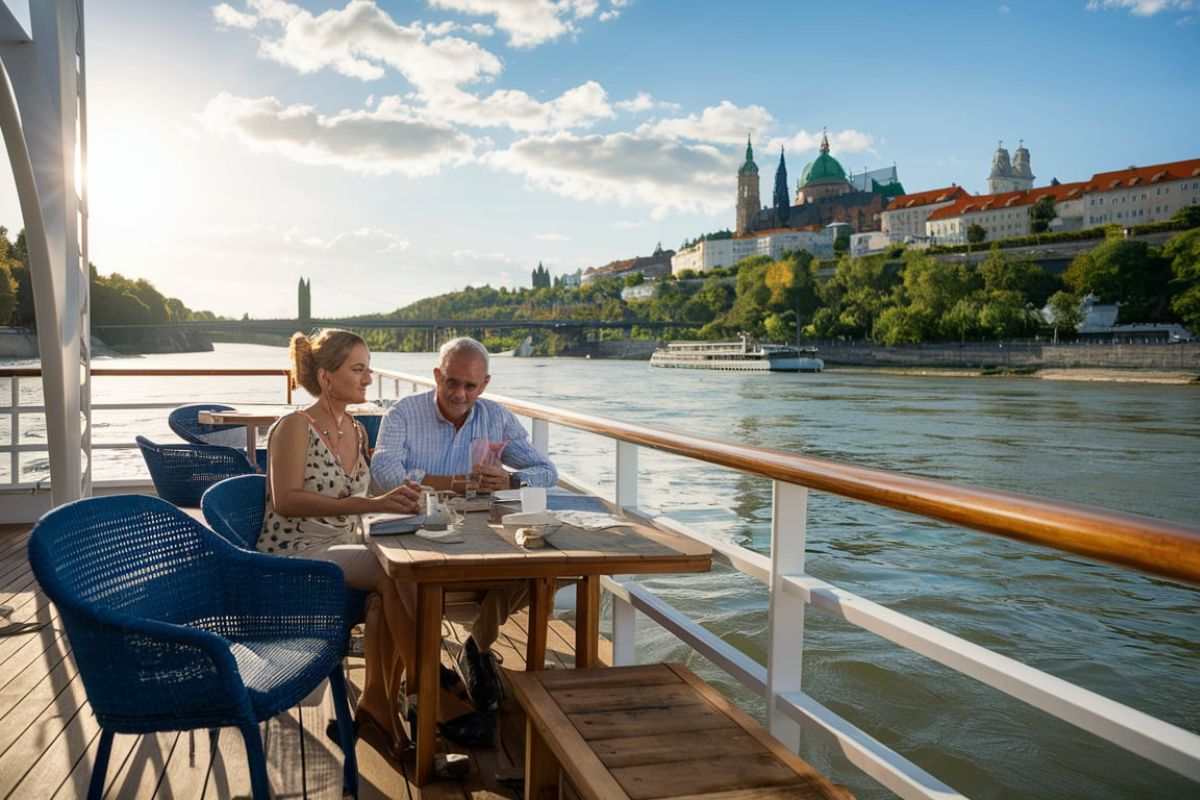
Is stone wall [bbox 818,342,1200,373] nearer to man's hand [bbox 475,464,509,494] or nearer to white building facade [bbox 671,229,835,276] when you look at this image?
white building facade [bbox 671,229,835,276]

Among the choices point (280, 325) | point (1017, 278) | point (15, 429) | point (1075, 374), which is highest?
point (1017, 278)

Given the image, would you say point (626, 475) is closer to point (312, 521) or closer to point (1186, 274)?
point (312, 521)

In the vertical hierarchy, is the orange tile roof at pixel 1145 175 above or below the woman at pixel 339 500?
above

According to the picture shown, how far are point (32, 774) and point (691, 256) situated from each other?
9838cm

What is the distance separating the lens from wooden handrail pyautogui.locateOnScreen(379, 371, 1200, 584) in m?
0.70

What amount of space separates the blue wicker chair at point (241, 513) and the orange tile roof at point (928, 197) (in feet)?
276

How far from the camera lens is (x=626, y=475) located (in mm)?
2084

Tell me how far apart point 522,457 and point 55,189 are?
1868mm

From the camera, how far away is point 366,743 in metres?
1.80

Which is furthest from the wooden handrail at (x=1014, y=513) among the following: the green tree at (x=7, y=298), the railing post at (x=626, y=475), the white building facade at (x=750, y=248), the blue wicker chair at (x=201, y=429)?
the white building facade at (x=750, y=248)

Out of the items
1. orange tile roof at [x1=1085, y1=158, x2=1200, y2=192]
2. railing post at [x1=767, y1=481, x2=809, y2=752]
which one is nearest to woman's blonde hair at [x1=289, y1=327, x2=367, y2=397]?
railing post at [x1=767, y1=481, x2=809, y2=752]

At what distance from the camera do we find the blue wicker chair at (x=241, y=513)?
1718 millimetres

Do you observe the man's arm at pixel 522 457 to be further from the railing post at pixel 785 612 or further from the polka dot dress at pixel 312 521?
the railing post at pixel 785 612

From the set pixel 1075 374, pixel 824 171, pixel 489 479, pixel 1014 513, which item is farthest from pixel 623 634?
pixel 824 171
